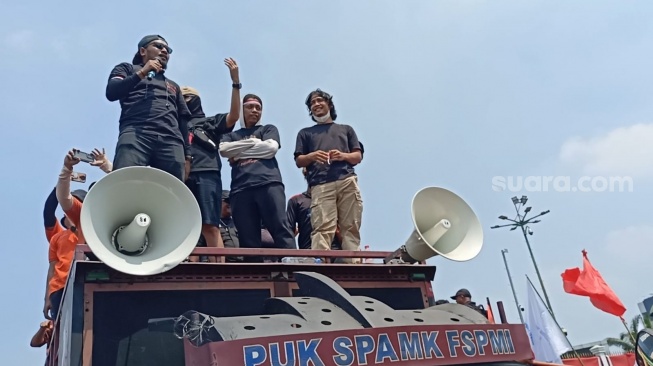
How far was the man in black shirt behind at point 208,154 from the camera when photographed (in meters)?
4.62

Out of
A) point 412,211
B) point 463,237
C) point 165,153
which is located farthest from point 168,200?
point 463,237

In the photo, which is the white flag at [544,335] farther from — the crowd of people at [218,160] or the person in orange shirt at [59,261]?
the person in orange shirt at [59,261]

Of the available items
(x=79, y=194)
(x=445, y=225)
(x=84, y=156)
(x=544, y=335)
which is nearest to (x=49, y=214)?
(x=79, y=194)

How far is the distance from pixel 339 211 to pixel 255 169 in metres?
0.81

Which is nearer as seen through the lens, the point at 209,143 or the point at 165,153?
the point at 165,153

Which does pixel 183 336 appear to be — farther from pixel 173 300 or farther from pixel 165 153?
pixel 165 153

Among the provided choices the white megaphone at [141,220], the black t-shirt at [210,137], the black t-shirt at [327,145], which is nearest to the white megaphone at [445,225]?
Result: the black t-shirt at [327,145]

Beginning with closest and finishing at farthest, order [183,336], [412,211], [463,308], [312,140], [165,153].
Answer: [183,336], [463,308], [412,211], [165,153], [312,140]

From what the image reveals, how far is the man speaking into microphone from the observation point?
13.8 feet

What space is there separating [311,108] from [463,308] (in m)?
2.62

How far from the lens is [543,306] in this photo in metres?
11.4

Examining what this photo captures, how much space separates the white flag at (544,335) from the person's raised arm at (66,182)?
346 inches

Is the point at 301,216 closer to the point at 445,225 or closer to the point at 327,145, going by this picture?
the point at 327,145

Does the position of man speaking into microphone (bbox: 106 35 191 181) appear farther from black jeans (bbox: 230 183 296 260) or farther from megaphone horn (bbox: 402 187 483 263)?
megaphone horn (bbox: 402 187 483 263)
